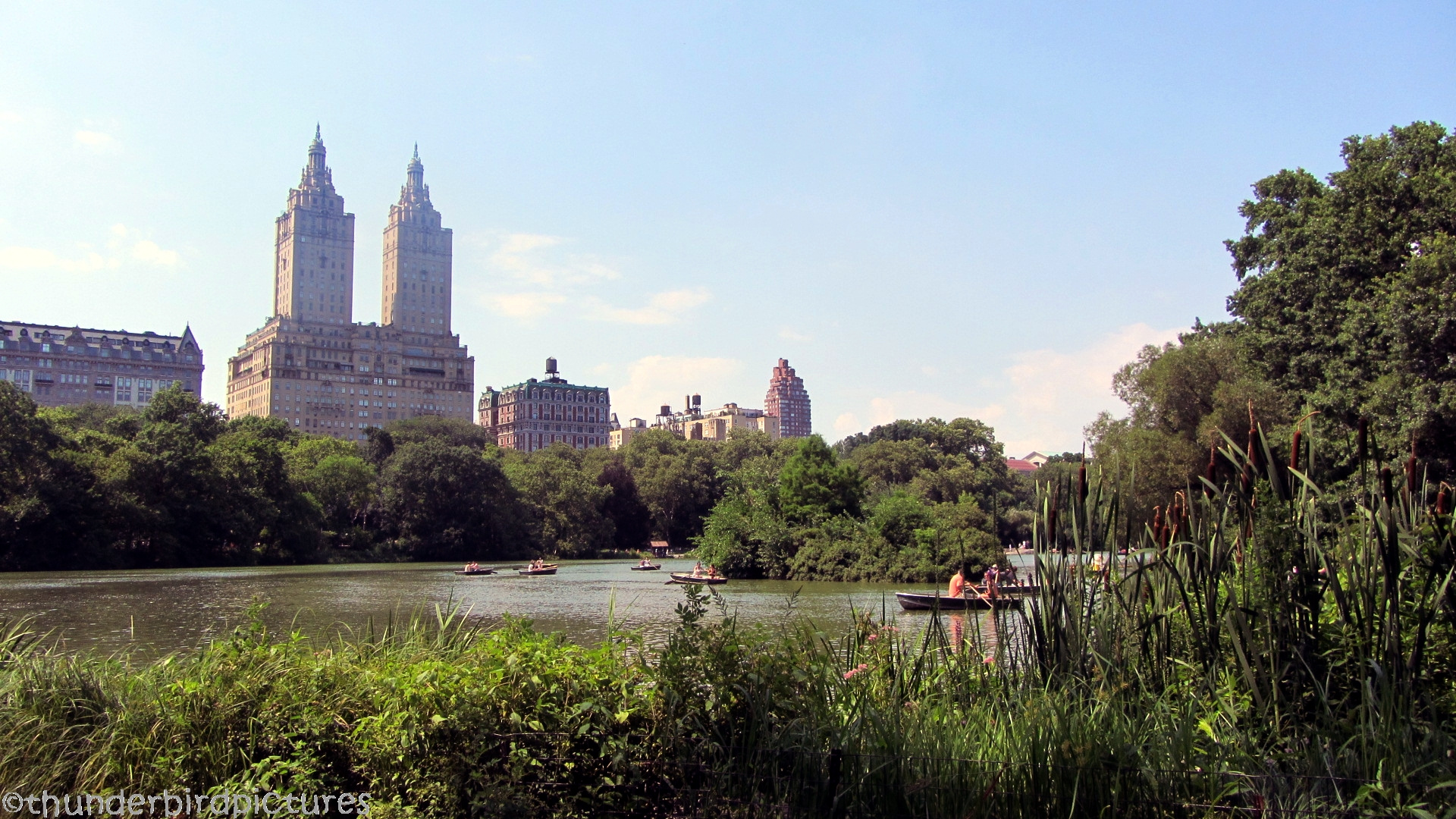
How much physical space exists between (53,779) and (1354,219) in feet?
94.4


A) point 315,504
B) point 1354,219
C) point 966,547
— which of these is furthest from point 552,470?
point 1354,219

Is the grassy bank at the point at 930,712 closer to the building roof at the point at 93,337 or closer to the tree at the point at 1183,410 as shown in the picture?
the tree at the point at 1183,410

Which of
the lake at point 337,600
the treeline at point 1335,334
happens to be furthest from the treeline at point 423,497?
the treeline at point 1335,334

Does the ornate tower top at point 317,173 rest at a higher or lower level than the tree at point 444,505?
higher

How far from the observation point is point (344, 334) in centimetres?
15712

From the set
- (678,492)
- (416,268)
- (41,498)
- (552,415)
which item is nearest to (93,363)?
(416,268)

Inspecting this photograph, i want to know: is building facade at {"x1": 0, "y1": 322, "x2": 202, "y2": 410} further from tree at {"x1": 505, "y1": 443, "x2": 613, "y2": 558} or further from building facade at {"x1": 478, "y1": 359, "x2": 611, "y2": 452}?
tree at {"x1": 505, "y1": 443, "x2": 613, "y2": 558}

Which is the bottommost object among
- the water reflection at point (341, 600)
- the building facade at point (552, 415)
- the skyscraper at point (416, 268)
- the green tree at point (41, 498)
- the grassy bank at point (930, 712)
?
the water reflection at point (341, 600)

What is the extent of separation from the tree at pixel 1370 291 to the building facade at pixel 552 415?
139 m

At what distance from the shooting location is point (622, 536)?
88.4 metres

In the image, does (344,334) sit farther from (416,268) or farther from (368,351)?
(416,268)

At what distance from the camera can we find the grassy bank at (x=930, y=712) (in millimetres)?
4484

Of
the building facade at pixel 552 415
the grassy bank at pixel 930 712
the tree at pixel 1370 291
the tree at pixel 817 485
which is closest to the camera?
the grassy bank at pixel 930 712

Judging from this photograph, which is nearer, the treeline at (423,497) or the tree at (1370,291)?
the tree at (1370,291)
